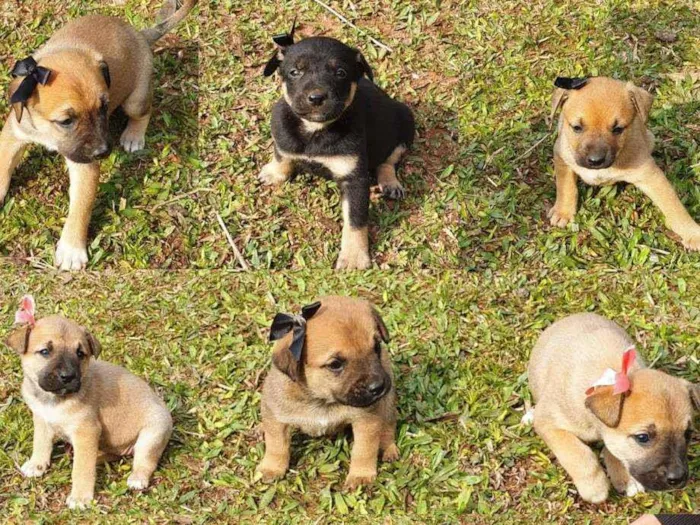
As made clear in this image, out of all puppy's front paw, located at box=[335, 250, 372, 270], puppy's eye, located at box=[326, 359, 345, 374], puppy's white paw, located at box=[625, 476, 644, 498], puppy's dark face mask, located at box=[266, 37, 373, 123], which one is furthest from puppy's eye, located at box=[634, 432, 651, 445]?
puppy's dark face mask, located at box=[266, 37, 373, 123]

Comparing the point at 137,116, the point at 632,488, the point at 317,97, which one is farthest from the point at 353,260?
the point at 632,488

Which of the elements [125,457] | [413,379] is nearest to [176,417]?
[125,457]

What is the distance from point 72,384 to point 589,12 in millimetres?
5929

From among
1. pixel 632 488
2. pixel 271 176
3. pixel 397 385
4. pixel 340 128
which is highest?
pixel 340 128

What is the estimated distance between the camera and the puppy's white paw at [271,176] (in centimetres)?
841

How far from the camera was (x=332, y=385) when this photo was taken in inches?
244

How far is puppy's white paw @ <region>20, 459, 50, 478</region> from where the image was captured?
6738 millimetres

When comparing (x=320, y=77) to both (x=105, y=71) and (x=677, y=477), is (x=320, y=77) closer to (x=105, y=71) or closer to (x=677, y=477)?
(x=105, y=71)

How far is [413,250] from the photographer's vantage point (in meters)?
8.05

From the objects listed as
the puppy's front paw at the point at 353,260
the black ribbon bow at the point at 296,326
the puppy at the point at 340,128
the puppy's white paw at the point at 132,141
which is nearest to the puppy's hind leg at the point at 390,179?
the puppy at the point at 340,128

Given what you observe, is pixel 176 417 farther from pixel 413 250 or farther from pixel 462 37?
pixel 462 37

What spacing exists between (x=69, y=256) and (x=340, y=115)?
2407mm

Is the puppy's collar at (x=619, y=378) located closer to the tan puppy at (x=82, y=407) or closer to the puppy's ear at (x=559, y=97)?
the puppy's ear at (x=559, y=97)

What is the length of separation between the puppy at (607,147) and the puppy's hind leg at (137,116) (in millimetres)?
3468
